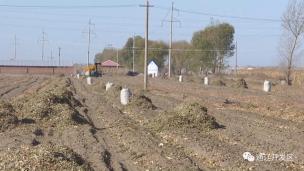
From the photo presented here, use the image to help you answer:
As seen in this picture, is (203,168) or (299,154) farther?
(299,154)

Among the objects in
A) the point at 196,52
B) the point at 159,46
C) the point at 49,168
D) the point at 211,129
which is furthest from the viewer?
the point at 159,46

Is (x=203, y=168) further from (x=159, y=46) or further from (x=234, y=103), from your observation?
(x=159, y=46)

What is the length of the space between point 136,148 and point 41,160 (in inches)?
224

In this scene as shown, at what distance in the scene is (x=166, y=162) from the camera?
41.6ft

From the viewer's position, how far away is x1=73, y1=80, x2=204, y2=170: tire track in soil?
1271 cm

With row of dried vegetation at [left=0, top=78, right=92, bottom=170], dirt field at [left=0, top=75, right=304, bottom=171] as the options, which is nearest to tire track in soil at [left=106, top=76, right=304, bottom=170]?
dirt field at [left=0, top=75, right=304, bottom=171]

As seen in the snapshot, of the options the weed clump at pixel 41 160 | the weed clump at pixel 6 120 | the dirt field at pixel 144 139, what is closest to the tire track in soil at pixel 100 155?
→ the dirt field at pixel 144 139

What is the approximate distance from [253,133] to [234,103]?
14.0m

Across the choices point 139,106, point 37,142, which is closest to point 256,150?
point 37,142

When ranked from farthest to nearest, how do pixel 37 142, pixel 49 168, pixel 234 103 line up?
pixel 234 103
pixel 37 142
pixel 49 168

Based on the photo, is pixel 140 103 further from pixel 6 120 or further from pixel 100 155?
pixel 100 155

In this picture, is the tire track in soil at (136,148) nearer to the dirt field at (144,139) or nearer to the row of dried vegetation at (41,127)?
the dirt field at (144,139)

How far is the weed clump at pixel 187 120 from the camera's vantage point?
19.0 metres

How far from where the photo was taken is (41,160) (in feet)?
31.4
